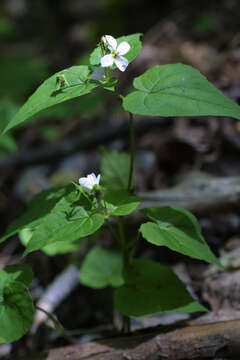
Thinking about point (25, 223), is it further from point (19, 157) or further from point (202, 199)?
point (19, 157)

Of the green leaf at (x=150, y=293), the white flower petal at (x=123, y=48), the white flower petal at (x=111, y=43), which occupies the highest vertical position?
the white flower petal at (x=111, y=43)

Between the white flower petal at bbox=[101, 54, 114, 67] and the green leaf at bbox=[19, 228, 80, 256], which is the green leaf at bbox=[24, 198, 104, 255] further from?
the green leaf at bbox=[19, 228, 80, 256]

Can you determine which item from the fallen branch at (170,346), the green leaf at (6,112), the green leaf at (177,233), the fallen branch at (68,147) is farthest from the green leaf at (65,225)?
the fallen branch at (68,147)

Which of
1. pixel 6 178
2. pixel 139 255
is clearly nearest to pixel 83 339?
pixel 139 255

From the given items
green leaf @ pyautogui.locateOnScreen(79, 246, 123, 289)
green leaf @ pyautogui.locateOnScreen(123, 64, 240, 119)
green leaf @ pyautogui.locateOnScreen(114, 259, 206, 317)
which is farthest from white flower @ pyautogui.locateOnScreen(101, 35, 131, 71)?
green leaf @ pyautogui.locateOnScreen(79, 246, 123, 289)

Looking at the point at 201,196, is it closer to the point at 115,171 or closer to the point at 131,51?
the point at 115,171

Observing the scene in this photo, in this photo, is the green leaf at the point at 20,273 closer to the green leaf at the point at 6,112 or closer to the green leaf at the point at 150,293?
the green leaf at the point at 150,293

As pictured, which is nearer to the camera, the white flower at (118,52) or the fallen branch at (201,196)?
the white flower at (118,52)
